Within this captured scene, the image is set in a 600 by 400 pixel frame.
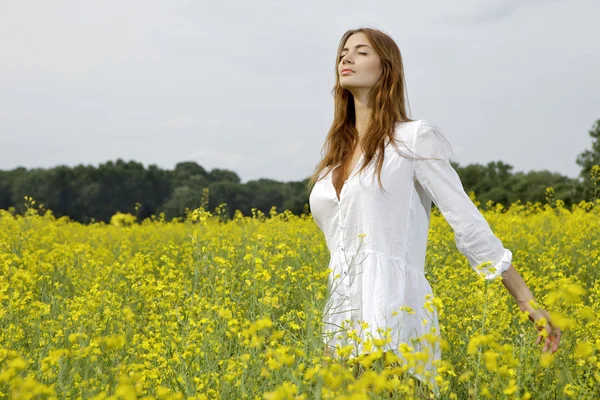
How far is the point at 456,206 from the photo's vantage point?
7.45ft

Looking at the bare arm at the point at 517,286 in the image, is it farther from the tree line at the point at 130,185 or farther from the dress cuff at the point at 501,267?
the tree line at the point at 130,185

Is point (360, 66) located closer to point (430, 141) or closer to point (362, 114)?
point (362, 114)

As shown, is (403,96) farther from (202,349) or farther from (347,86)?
(202,349)

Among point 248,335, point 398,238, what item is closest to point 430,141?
point 398,238

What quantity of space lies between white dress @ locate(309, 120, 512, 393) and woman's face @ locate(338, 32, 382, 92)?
27cm

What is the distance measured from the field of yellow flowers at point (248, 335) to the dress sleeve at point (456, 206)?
158 millimetres

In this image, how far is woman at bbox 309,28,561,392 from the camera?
2248 mm

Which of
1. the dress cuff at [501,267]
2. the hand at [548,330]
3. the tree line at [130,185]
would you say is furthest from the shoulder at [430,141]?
the tree line at [130,185]

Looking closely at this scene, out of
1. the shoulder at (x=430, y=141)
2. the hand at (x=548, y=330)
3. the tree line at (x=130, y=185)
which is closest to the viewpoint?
the hand at (x=548, y=330)

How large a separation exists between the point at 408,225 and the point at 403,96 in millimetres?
579

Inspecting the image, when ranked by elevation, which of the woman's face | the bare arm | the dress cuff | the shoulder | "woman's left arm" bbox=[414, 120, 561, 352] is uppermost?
the woman's face

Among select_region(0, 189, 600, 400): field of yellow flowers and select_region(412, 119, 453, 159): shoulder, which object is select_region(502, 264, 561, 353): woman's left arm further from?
select_region(412, 119, 453, 159): shoulder

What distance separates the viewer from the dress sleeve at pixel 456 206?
2.24 metres

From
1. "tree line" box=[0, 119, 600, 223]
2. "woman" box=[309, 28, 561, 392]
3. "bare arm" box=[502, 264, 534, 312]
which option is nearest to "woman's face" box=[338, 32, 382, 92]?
"woman" box=[309, 28, 561, 392]
